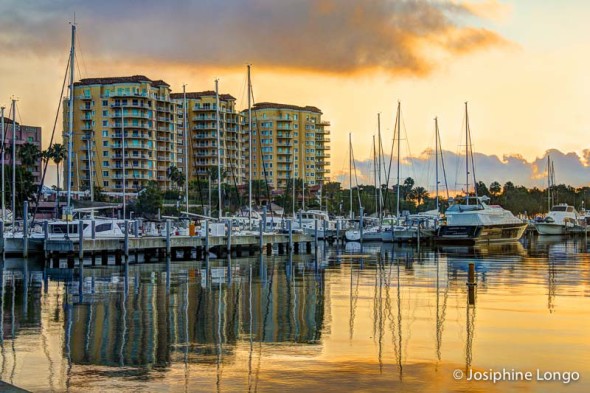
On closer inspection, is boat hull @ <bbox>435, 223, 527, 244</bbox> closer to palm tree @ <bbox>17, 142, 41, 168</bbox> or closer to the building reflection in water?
the building reflection in water

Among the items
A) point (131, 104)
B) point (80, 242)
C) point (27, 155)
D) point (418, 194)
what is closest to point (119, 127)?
point (131, 104)

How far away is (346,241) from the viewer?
89.3 metres

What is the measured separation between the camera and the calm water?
1722 cm

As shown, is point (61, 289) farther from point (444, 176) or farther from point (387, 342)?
point (444, 176)

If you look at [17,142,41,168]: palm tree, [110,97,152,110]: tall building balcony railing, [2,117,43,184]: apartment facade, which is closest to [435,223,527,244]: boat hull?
[17,142,41,168]: palm tree

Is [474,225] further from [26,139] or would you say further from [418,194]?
[418,194]

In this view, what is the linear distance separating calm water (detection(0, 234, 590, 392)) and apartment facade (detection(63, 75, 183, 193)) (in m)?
119

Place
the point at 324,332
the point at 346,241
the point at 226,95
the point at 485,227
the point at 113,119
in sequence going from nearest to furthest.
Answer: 1. the point at 324,332
2. the point at 485,227
3. the point at 346,241
4. the point at 113,119
5. the point at 226,95

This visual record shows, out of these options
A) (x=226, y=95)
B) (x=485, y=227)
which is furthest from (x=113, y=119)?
(x=485, y=227)

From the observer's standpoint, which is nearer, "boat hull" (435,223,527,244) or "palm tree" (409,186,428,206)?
"boat hull" (435,223,527,244)

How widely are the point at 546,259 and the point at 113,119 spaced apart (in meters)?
119

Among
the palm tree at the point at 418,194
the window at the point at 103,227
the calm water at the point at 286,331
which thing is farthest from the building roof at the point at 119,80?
the calm water at the point at 286,331

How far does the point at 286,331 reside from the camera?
2300 cm

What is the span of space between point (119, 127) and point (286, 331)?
5626 inches
